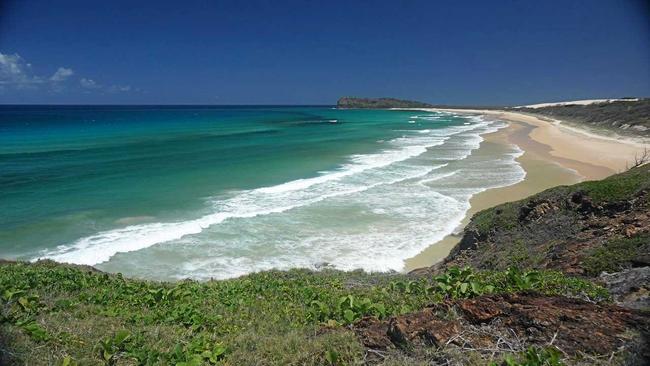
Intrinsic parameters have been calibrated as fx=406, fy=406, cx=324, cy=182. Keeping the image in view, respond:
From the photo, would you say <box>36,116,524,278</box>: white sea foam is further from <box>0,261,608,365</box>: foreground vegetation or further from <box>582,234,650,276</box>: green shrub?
<box>582,234,650,276</box>: green shrub

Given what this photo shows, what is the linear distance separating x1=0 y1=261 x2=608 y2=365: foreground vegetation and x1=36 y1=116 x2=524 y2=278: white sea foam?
14.9 feet

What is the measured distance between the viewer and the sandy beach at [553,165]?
13.4 meters

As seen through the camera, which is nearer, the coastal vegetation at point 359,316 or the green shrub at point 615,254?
the coastal vegetation at point 359,316

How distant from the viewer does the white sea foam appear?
11906 mm

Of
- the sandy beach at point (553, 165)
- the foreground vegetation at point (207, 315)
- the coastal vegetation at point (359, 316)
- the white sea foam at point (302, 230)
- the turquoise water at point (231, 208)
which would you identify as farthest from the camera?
the sandy beach at point (553, 165)

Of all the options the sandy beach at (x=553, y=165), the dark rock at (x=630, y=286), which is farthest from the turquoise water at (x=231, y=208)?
the dark rock at (x=630, y=286)

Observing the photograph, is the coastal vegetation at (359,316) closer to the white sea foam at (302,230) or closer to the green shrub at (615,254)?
the green shrub at (615,254)

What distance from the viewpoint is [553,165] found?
93.0 ft

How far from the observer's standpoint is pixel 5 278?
21.5 feet

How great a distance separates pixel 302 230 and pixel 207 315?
9417 mm

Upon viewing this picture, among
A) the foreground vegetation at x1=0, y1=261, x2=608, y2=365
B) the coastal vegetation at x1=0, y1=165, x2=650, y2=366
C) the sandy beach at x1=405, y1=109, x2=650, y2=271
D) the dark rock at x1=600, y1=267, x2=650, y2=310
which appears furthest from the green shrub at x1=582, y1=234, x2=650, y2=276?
the sandy beach at x1=405, y1=109, x2=650, y2=271

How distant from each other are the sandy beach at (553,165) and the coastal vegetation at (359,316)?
17.6 ft

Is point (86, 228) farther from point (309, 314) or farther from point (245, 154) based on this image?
point (245, 154)

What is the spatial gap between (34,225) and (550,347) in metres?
17.5
